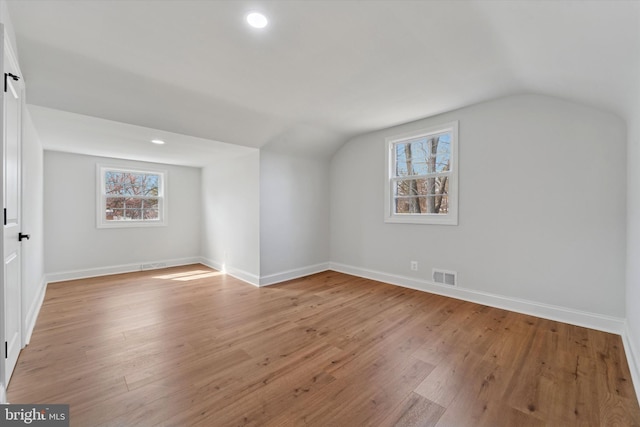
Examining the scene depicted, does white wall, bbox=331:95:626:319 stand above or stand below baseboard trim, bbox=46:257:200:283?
above

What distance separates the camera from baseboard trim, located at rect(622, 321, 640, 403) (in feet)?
5.68

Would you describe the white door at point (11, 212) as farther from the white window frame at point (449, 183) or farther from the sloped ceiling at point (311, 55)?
the white window frame at point (449, 183)

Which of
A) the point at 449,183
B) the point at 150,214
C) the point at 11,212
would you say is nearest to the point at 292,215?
the point at 449,183

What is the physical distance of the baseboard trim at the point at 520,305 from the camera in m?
2.53

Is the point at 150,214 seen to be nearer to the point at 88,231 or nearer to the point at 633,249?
the point at 88,231

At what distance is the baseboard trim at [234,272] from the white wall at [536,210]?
2.33m

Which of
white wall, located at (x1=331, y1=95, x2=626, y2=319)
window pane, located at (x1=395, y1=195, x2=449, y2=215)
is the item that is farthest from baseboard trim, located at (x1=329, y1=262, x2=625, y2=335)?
window pane, located at (x1=395, y1=195, x2=449, y2=215)

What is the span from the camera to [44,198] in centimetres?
414

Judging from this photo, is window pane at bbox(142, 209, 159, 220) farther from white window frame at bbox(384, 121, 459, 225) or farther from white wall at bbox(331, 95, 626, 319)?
white wall at bbox(331, 95, 626, 319)

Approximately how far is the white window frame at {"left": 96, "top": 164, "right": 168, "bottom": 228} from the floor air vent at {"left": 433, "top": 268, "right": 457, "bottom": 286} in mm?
5139

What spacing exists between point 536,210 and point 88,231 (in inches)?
261

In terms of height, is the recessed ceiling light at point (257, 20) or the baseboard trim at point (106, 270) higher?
the recessed ceiling light at point (257, 20)

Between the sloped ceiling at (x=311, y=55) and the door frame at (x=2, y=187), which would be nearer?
the door frame at (x=2, y=187)

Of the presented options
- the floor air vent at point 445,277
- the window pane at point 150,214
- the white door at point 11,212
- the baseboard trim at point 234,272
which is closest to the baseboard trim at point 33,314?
the white door at point 11,212
